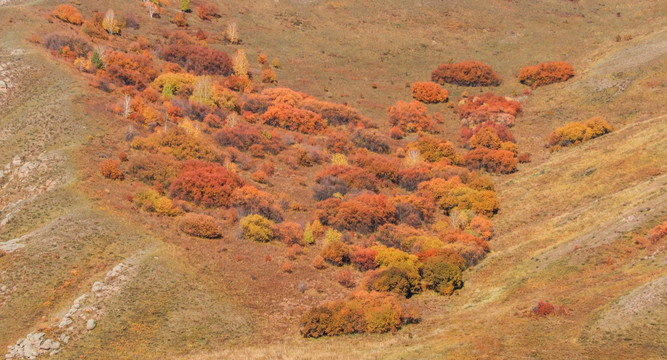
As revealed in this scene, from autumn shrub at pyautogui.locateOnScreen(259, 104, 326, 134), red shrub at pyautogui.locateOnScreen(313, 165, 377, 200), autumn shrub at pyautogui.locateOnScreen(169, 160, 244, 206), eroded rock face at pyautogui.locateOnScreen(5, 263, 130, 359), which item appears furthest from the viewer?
autumn shrub at pyautogui.locateOnScreen(259, 104, 326, 134)

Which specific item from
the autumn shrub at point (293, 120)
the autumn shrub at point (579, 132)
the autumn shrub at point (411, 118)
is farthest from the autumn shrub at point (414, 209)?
the autumn shrub at point (411, 118)

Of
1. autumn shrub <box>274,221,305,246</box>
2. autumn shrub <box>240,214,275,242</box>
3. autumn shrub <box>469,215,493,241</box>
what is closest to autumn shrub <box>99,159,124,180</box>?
autumn shrub <box>240,214,275,242</box>

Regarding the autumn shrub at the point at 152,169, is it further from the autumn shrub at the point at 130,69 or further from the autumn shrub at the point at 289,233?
the autumn shrub at the point at 130,69

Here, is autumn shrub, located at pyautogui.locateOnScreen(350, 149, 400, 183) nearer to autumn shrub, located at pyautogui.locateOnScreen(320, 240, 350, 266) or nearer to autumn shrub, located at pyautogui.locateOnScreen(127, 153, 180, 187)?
autumn shrub, located at pyautogui.locateOnScreen(320, 240, 350, 266)

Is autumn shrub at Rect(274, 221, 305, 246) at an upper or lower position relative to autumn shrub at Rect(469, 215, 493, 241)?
lower

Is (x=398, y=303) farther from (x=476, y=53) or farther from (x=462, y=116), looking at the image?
(x=476, y=53)

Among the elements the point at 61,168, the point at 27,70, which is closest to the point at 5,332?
the point at 61,168
